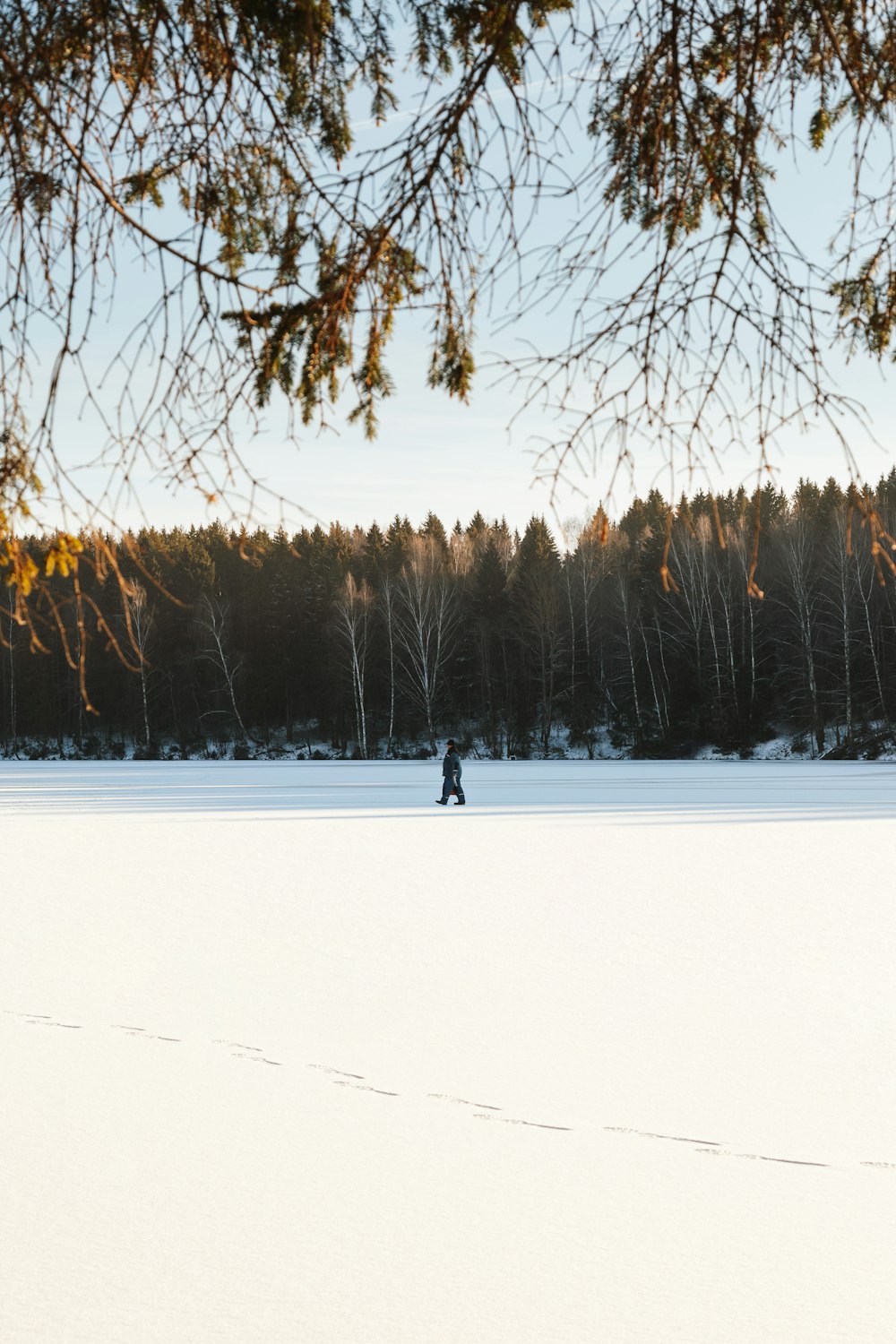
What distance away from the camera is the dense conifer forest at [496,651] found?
46.0m

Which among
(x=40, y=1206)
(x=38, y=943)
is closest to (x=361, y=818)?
(x=38, y=943)

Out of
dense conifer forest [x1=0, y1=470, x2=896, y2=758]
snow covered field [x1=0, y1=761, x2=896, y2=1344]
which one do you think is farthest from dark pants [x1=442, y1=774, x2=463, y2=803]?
dense conifer forest [x1=0, y1=470, x2=896, y2=758]

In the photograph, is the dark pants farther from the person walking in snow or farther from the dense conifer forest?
the dense conifer forest

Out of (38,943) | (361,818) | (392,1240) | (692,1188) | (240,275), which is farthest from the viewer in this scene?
(361,818)

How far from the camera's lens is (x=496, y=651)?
A: 56.8 meters

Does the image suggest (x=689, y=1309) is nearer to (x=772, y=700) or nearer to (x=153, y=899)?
(x=153, y=899)

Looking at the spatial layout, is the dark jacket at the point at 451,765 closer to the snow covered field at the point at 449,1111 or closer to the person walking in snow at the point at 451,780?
the person walking in snow at the point at 451,780

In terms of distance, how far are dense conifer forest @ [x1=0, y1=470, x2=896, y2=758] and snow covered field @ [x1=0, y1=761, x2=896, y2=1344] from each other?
3154cm

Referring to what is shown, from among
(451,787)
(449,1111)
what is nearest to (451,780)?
(451,787)

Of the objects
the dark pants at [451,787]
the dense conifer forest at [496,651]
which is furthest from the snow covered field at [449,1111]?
the dense conifer forest at [496,651]

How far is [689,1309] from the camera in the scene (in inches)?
132

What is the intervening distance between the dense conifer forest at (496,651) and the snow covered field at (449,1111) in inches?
1242

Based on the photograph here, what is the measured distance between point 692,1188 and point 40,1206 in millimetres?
2196

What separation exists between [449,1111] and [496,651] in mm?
52064
